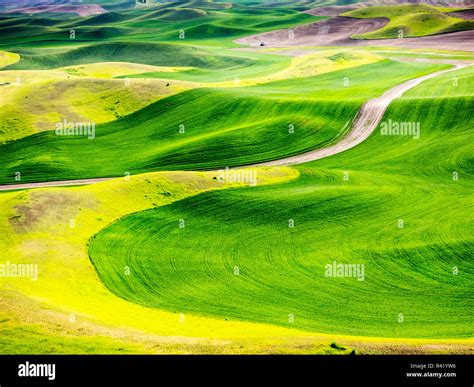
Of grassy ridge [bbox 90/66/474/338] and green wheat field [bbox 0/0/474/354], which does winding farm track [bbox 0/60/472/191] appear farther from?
grassy ridge [bbox 90/66/474/338]

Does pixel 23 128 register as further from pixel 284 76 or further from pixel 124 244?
pixel 284 76

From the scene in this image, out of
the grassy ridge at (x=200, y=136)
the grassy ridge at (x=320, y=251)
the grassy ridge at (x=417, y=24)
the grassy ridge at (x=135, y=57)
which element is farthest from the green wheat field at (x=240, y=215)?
the grassy ridge at (x=417, y=24)

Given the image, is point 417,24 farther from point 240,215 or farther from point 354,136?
point 240,215

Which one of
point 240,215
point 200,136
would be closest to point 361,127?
point 200,136

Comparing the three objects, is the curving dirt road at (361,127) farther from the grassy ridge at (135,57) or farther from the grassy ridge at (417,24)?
the grassy ridge at (417,24)

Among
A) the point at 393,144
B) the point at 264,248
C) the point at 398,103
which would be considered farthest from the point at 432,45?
the point at 264,248
